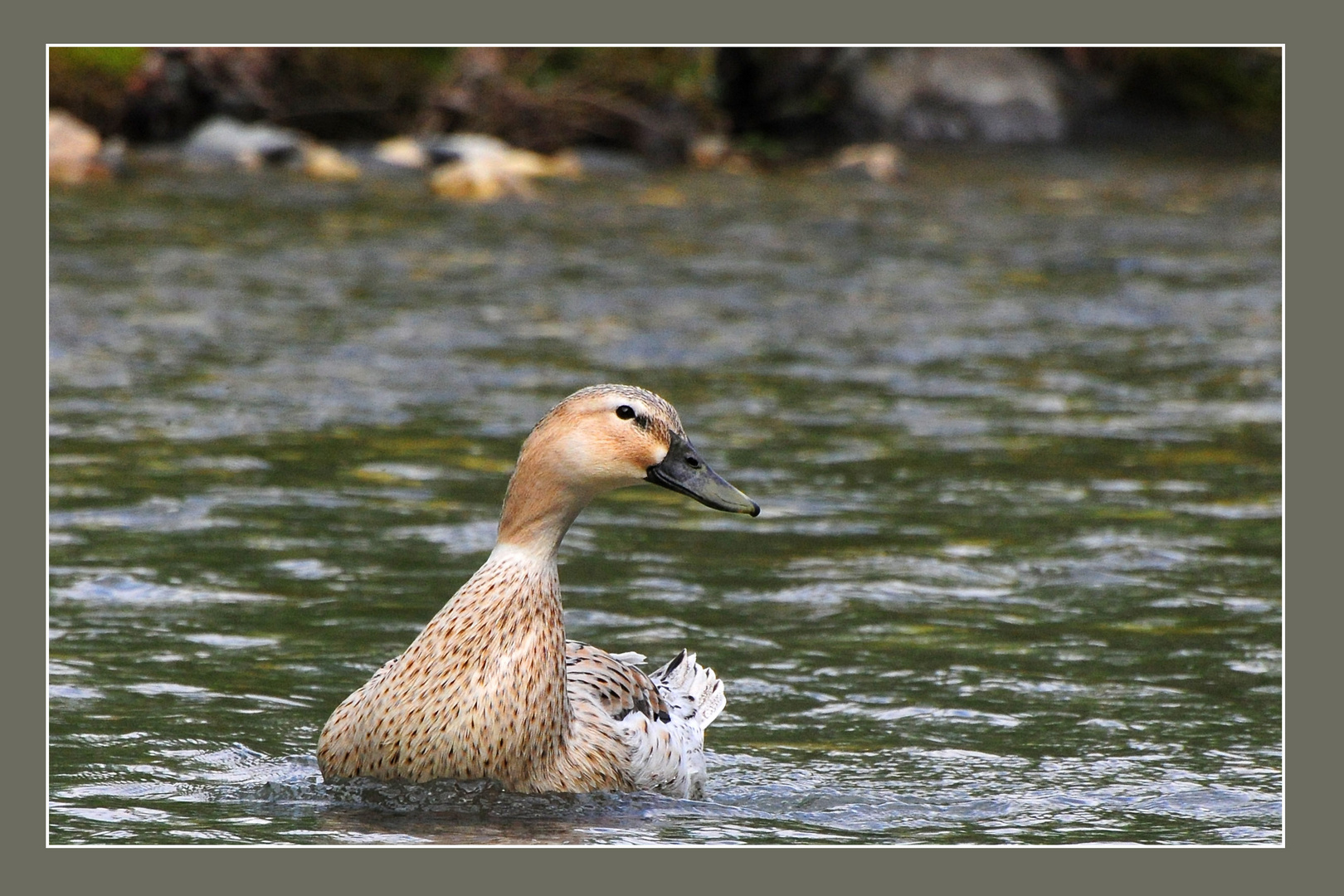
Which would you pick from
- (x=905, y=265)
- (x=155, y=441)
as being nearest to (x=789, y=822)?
(x=155, y=441)

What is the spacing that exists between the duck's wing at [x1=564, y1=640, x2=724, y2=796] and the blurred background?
149mm

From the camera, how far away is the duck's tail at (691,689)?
708cm

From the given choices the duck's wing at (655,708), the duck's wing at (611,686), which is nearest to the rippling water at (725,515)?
the duck's wing at (655,708)

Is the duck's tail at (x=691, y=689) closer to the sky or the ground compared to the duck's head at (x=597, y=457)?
closer to the ground

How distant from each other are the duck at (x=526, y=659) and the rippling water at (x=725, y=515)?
12cm

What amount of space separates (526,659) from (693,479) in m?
0.80

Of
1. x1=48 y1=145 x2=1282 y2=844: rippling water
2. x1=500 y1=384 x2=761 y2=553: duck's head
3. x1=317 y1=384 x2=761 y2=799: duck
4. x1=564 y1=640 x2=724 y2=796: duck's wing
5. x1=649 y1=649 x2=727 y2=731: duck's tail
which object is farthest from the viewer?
x1=649 y1=649 x2=727 y2=731: duck's tail

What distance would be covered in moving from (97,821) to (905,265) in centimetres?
1381

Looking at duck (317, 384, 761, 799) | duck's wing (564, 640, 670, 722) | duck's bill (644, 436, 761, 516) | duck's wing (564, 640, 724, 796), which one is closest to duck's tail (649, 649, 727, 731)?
duck's wing (564, 640, 724, 796)

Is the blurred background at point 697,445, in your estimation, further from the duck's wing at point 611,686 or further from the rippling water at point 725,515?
the duck's wing at point 611,686

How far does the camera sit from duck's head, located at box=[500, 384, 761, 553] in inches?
244

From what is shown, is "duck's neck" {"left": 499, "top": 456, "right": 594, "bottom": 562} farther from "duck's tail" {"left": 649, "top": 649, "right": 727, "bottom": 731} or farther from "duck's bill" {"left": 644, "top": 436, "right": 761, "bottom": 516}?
"duck's tail" {"left": 649, "top": 649, "right": 727, "bottom": 731}

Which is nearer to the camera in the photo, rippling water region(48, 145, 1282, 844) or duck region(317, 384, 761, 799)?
duck region(317, 384, 761, 799)

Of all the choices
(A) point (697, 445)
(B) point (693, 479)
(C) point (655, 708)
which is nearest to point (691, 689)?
(C) point (655, 708)
